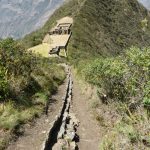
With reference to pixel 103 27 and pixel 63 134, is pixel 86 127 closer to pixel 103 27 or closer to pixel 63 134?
pixel 63 134

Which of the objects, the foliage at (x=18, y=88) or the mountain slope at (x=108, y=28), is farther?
the mountain slope at (x=108, y=28)

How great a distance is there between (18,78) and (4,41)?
3347mm

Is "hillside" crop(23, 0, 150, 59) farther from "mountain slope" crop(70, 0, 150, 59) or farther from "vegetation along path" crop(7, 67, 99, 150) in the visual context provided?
"vegetation along path" crop(7, 67, 99, 150)

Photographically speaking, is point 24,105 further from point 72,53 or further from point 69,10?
point 69,10

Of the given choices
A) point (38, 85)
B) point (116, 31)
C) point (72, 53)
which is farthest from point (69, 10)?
point (38, 85)

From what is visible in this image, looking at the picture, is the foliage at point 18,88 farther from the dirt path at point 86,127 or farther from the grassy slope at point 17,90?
the dirt path at point 86,127

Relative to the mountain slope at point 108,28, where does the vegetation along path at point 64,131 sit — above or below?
above

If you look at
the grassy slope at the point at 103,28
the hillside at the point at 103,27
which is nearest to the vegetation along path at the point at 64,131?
the grassy slope at the point at 103,28

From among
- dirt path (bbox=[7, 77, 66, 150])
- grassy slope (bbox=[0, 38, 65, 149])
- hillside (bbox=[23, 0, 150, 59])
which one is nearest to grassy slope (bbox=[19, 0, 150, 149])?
hillside (bbox=[23, 0, 150, 59])

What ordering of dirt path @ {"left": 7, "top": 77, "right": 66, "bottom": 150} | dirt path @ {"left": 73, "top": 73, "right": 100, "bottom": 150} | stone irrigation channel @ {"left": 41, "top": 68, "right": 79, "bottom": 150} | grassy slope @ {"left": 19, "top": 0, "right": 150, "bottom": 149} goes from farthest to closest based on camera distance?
grassy slope @ {"left": 19, "top": 0, "right": 150, "bottom": 149} < dirt path @ {"left": 73, "top": 73, "right": 100, "bottom": 150} < stone irrigation channel @ {"left": 41, "top": 68, "right": 79, "bottom": 150} < dirt path @ {"left": 7, "top": 77, "right": 66, "bottom": 150}

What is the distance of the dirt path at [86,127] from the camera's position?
1745cm

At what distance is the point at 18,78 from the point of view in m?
23.4

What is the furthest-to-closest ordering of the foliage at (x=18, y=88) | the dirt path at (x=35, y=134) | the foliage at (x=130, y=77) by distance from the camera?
the foliage at (x=18, y=88) < the foliage at (x=130, y=77) < the dirt path at (x=35, y=134)

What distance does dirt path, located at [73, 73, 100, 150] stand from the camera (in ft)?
57.3
